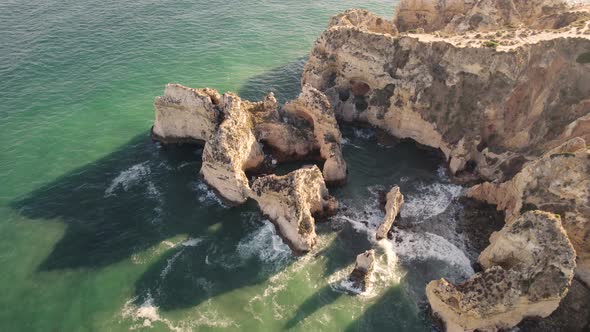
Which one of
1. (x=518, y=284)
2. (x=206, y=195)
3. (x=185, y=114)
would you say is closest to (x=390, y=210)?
(x=518, y=284)

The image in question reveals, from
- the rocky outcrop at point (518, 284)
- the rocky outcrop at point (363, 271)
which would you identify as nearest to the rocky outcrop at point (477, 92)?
the rocky outcrop at point (518, 284)

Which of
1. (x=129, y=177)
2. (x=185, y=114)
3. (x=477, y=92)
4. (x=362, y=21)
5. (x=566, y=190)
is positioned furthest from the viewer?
(x=362, y=21)

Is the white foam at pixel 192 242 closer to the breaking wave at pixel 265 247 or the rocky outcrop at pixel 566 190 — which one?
the breaking wave at pixel 265 247

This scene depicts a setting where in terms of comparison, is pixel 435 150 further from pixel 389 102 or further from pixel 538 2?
pixel 538 2

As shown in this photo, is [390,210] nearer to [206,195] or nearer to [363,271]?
[363,271]

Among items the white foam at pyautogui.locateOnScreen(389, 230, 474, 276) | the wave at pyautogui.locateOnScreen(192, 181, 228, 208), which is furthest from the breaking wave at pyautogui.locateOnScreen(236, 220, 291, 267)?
the white foam at pyautogui.locateOnScreen(389, 230, 474, 276)
